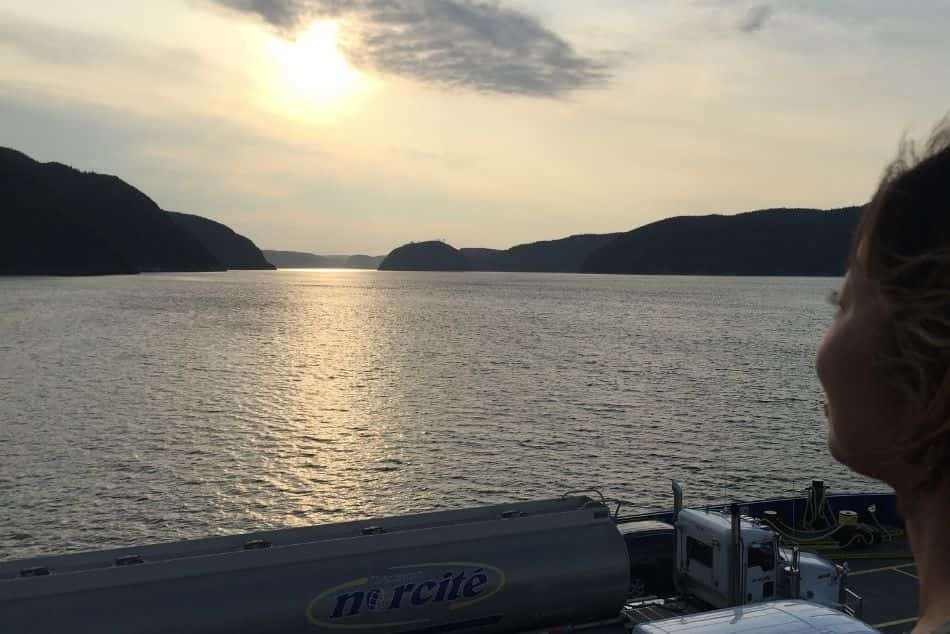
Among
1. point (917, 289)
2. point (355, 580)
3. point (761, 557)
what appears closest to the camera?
point (917, 289)

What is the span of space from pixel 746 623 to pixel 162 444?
46.2 metres

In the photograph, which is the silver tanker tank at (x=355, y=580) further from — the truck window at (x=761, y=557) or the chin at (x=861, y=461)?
the chin at (x=861, y=461)

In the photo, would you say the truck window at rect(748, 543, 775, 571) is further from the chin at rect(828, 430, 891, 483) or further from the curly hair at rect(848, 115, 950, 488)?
the curly hair at rect(848, 115, 950, 488)

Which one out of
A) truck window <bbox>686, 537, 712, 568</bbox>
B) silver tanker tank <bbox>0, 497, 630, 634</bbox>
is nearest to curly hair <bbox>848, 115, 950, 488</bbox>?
silver tanker tank <bbox>0, 497, 630, 634</bbox>

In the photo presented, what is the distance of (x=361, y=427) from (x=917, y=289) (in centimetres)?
5783

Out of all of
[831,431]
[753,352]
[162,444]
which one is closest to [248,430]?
[162,444]

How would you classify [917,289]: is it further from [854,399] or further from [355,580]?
[355,580]

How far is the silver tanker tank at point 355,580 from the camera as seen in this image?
13.9m

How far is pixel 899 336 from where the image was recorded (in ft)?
4.29

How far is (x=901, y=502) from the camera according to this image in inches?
56.6

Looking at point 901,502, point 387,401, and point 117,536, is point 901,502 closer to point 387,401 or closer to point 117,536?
point 117,536

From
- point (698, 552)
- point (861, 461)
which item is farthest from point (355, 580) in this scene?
point (861, 461)

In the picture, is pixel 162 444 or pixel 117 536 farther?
pixel 162 444

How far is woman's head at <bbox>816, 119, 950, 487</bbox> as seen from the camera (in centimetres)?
126
